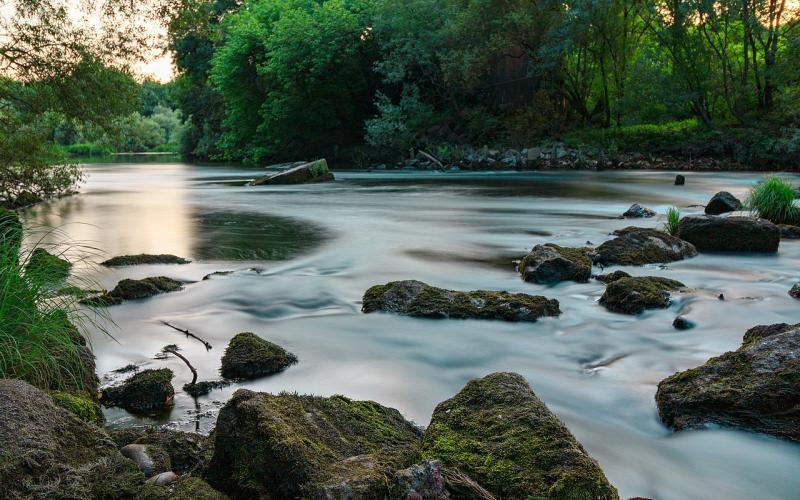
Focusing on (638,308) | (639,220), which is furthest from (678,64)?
(638,308)

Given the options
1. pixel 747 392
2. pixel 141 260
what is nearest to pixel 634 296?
pixel 747 392

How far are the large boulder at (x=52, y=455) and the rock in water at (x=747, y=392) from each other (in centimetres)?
343

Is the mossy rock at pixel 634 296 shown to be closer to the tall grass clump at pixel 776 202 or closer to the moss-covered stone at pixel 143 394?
the moss-covered stone at pixel 143 394

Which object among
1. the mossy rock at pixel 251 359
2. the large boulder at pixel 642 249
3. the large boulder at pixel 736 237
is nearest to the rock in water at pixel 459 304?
the mossy rock at pixel 251 359

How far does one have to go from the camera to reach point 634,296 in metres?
7.28

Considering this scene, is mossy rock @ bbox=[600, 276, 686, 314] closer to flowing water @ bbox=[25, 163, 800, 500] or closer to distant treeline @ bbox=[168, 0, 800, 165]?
flowing water @ bbox=[25, 163, 800, 500]

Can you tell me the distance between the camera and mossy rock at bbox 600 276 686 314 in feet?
23.7

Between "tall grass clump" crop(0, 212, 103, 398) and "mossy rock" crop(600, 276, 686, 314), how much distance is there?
5.15 metres

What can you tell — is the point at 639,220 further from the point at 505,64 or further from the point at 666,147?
the point at 505,64

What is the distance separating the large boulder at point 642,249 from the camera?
964 centimetres

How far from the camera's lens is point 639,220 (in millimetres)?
15289

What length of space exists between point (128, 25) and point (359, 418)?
602 inches

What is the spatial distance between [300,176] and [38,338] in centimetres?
2410

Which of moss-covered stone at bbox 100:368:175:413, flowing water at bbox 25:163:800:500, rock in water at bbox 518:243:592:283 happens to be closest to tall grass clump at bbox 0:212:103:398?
moss-covered stone at bbox 100:368:175:413
